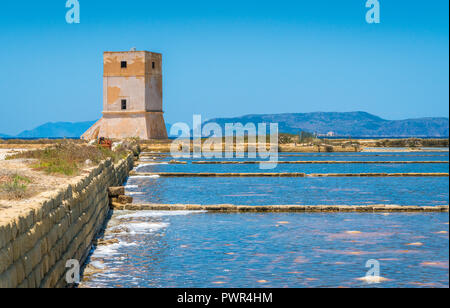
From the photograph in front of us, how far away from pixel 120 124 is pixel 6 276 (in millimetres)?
42549

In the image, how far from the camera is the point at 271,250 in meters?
8.87

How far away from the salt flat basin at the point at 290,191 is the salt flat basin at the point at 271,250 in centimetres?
341

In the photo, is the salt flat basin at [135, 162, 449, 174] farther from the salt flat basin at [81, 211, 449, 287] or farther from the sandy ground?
the salt flat basin at [81, 211, 449, 287]

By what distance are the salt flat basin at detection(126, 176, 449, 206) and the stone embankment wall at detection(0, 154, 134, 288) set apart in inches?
261

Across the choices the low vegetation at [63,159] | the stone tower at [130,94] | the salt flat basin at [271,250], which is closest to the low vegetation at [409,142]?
the stone tower at [130,94]

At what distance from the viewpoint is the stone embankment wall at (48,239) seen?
4.66m

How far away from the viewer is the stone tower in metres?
45.2

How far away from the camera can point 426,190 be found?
1905 cm

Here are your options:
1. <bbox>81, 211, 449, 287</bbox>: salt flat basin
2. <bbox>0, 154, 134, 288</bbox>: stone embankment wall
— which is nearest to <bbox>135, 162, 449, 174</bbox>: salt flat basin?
<bbox>81, 211, 449, 287</bbox>: salt flat basin

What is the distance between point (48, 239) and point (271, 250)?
3875mm

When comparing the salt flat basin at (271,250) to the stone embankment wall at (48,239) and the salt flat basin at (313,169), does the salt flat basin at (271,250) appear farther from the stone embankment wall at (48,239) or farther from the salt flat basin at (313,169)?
the salt flat basin at (313,169)

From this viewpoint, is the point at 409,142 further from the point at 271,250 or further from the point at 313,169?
the point at 271,250
